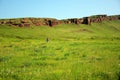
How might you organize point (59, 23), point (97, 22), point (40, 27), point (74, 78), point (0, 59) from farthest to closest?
1. point (97, 22)
2. point (59, 23)
3. point (40, 27)
4. point (0, 59)
5. point (74, 78)

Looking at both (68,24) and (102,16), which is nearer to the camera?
(68,24)

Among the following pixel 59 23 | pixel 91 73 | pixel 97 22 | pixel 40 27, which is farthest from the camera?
pixel 97 22

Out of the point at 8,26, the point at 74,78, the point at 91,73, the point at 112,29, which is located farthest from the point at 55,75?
the point at 112,29

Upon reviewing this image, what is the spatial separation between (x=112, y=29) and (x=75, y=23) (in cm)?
2435

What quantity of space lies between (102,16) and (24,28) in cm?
7319

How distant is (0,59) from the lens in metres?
16.4

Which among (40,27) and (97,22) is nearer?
(40,27)

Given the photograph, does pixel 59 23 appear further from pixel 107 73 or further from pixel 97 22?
pixel 107 73

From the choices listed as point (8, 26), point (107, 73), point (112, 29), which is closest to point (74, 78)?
point (107, 73)

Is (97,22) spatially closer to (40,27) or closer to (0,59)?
(40,27)

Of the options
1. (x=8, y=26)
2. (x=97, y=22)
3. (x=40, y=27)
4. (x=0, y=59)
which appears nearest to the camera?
(x=0, y=59)

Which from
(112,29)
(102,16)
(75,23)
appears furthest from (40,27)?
(102,16)

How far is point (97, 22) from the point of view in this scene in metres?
158

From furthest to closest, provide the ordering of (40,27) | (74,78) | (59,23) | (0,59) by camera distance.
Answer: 1. (59,23)
2. (40,27)
3. (0,59)
4. (74,78)
